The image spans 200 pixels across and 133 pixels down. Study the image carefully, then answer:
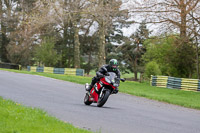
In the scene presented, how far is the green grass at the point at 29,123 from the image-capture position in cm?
642

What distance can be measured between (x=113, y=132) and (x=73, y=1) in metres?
33.9

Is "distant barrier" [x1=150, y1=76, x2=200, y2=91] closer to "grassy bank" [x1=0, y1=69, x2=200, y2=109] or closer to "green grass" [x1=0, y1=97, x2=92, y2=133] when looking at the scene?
"grassy bank" [x1=0, y1=69, x2=200, y2=109]

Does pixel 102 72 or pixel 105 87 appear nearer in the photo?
pixel 105 87

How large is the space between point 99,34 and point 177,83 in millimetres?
14235

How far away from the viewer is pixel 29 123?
704 centimetres

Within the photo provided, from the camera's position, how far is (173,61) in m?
39.5

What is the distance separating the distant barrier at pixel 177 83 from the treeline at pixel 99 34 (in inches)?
122

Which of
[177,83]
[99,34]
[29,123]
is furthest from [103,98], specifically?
[99,34]

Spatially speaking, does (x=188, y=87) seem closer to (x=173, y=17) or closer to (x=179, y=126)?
(x=173, y=17)

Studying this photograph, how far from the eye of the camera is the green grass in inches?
253

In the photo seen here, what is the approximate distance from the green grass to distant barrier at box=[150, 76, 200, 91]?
2166cm

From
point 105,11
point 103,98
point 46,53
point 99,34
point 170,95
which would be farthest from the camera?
point 46,53

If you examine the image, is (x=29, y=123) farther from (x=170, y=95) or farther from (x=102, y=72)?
(x=170, y=95)

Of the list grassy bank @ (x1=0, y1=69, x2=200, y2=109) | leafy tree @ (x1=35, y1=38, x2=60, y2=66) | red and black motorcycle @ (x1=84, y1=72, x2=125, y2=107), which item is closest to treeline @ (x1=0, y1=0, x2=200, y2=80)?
leafy tree @ (x1=35, y1=38, x2=60, y2=66)
